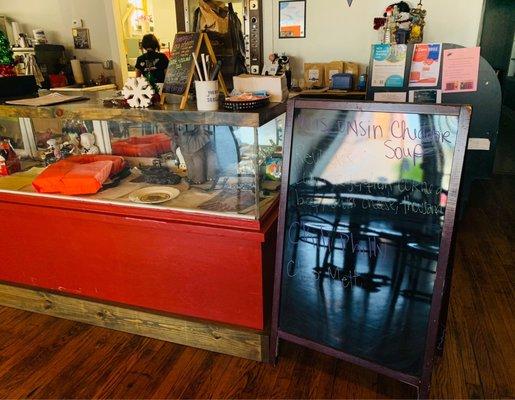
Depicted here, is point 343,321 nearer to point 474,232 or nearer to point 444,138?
point 444,138

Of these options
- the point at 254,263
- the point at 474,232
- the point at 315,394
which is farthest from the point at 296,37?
the point at 315,394

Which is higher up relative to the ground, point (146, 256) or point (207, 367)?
point (146, 256)

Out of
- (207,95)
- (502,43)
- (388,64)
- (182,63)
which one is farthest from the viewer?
(502,43)

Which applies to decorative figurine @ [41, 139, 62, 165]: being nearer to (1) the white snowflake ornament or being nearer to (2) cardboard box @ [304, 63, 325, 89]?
(1) the white snowflake ornament

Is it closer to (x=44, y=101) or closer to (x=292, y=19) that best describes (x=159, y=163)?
(x=44, y=101)

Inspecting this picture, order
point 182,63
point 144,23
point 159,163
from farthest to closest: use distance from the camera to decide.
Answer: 1. point 144,23
2. point 159,163
3. point 182,63

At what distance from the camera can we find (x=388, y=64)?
3.25 meters

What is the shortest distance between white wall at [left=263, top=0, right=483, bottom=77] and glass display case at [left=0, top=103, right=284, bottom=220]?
2957 millimetres

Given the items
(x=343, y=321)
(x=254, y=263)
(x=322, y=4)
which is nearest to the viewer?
(x=343, y=321)

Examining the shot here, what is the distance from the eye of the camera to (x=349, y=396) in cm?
175

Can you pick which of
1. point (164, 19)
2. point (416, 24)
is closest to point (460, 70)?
point (416, 24)

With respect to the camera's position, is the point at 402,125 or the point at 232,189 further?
the point at 232,189

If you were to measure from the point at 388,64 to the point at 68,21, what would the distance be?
5017 mm

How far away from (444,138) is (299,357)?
4.12ft
